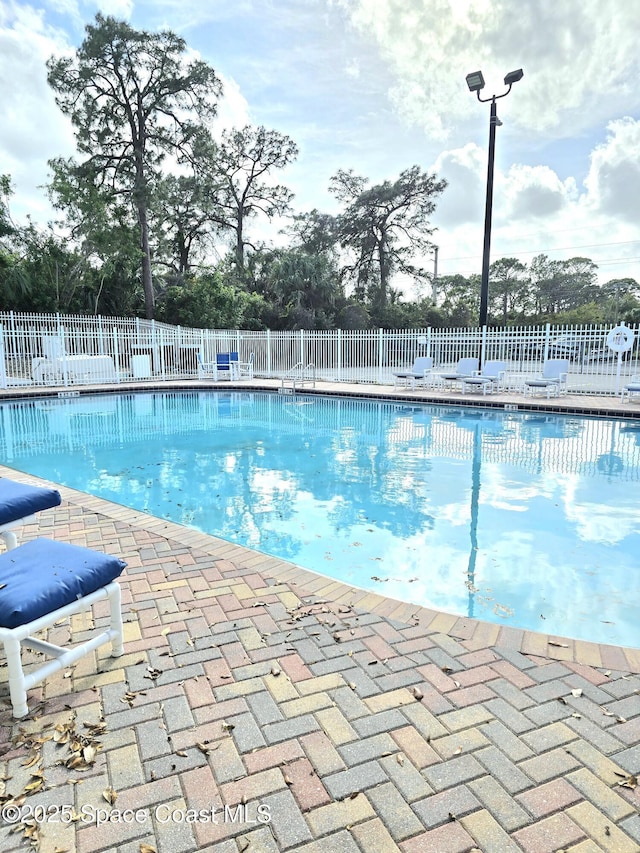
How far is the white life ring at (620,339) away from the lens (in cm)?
1222

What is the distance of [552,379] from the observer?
13195 millimetres

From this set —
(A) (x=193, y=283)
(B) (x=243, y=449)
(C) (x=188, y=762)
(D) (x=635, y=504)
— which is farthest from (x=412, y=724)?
(A) (x=193, y=283)

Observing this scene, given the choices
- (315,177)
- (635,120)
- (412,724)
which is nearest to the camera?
(412,724)

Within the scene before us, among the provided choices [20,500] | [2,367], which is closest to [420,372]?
[2,367]

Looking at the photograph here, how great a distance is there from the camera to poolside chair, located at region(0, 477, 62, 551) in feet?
9.88

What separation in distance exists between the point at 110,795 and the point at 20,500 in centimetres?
199

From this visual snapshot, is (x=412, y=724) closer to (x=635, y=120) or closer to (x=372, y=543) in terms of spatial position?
(x=372, y=543)

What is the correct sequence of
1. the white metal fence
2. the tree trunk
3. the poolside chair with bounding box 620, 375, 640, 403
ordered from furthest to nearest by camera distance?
the tree trunk
the white metal fence
the poolside chair with bounding box 620, 375, 640, 403

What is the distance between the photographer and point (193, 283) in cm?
2462

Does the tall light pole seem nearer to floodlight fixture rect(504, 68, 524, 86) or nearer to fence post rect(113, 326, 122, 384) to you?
floodlight fixture rect(504, 68, 524, 86)

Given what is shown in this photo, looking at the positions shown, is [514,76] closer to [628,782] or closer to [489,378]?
[489,378]

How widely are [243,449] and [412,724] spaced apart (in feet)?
21.6

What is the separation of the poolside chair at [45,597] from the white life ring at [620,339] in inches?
515

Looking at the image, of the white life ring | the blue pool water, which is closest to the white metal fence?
the white life ring
